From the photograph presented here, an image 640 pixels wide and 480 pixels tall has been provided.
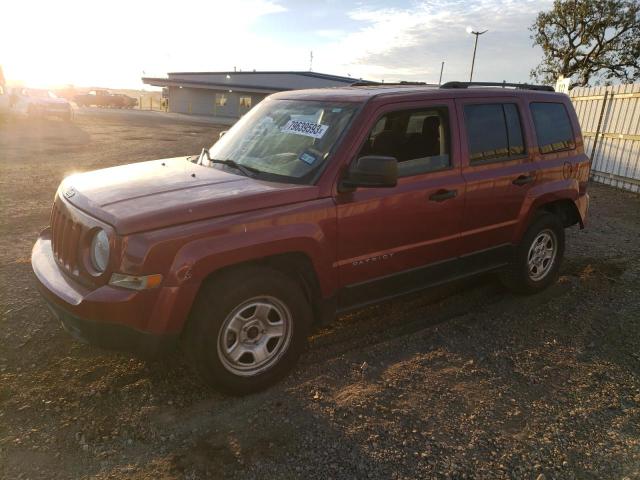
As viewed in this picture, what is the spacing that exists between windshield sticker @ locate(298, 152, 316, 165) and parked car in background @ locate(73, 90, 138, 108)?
174 ft

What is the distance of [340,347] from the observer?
381 centimetres

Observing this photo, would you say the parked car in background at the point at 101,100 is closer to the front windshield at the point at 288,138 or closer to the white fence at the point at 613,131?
the white fence at the point at 613,131

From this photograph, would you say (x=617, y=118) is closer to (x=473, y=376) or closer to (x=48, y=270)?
(x=473, y=376)

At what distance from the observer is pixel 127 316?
8.76 ft

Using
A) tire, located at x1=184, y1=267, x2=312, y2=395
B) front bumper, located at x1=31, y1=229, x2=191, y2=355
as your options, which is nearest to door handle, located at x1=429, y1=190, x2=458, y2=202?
tire, located at x1=184, y1=267, x2=312, y2=395

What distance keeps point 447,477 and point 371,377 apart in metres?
0.97

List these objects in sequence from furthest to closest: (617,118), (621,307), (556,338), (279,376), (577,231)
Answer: (617,118)
(577,231)
(621,307)
(556,338)
(279,376)

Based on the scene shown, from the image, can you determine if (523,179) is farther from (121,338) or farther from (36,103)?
(36,103)

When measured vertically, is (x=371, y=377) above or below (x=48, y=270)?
below

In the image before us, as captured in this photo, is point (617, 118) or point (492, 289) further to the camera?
point (617, 118)

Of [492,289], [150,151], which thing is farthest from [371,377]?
[150,151]

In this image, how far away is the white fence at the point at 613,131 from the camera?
36.1 ft

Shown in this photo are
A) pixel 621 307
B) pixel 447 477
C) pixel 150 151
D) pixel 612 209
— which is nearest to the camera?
pixel 447 477

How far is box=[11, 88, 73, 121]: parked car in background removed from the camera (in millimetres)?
23578
